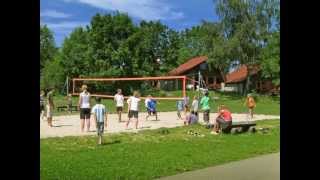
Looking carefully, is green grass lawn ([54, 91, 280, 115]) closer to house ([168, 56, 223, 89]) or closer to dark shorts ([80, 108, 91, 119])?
dark shorts ([80, 108, 91, 119])

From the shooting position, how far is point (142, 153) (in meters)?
12.7

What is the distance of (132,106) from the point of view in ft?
66.5

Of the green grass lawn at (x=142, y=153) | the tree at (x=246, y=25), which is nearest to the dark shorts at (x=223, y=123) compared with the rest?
the green grass lawn at (x=142, y=153)

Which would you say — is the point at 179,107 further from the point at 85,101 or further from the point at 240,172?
the point at 240,172

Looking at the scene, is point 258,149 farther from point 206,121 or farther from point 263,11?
point 263,11

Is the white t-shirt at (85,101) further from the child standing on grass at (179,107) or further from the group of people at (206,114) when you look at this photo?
the child standing on grass at (179,107)

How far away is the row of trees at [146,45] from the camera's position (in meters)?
64.2

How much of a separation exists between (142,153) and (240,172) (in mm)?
3559

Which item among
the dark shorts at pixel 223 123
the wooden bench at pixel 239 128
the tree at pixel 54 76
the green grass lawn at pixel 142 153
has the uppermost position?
the tree at pixel 54 76

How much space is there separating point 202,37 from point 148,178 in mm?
59908

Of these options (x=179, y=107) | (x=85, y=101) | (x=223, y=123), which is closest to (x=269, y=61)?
(x=179, y=107)

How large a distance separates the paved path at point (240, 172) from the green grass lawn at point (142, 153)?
385mm
